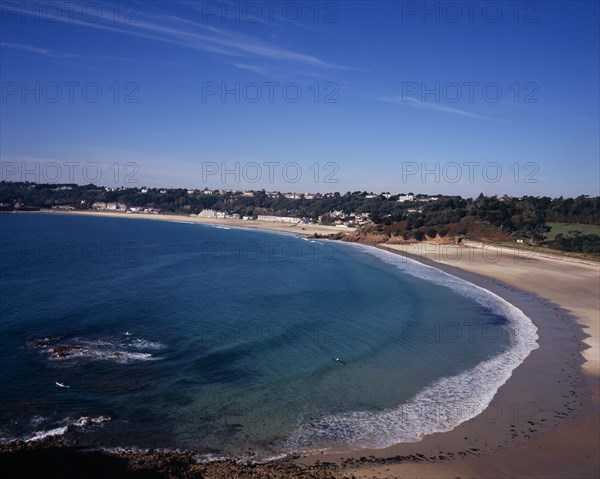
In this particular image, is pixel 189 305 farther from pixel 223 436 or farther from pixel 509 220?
pixel 509 220

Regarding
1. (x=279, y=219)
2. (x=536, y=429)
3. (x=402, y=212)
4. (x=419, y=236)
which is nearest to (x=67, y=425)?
(x=536, y=429)

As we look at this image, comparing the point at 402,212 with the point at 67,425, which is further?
the point at 402,212

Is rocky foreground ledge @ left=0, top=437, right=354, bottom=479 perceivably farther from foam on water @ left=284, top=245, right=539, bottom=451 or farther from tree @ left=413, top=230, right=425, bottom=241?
tree @ left=413, top=230, right=425, bottom=241

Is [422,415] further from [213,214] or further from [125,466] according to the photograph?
[213,214]

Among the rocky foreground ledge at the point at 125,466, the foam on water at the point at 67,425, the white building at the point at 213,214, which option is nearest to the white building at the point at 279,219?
the white building at the point at 213,214

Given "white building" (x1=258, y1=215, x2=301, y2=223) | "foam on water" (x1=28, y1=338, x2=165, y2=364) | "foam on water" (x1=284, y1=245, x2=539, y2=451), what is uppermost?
"white building" (x1=258, y1=215, x2=301, y2=223)

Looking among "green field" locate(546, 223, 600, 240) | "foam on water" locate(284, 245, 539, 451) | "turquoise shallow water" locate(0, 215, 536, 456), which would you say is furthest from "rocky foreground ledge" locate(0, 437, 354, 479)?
"green field" locate(546, 223, 600, 240)
